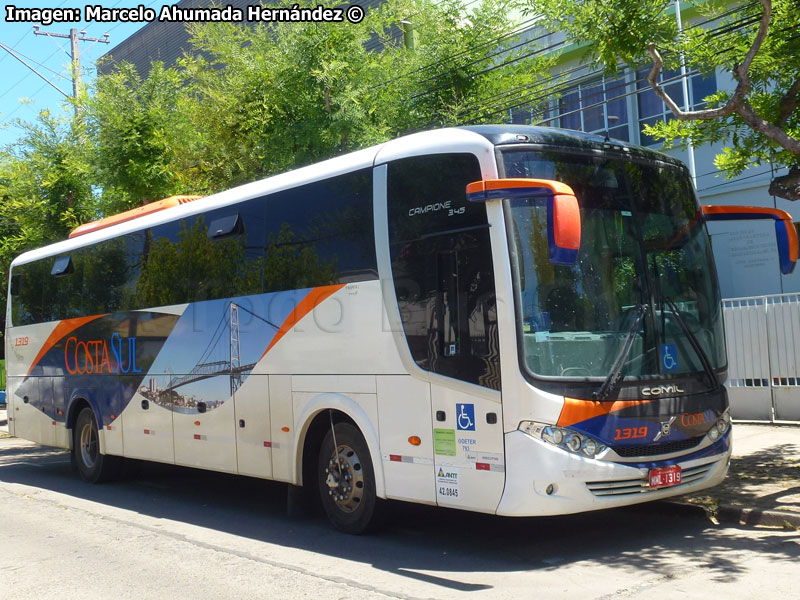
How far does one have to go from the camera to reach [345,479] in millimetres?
8609

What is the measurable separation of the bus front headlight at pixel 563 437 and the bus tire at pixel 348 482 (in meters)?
2.02

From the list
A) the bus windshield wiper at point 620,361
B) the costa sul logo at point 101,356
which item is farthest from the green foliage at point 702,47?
the costa sul logo at point 101,356

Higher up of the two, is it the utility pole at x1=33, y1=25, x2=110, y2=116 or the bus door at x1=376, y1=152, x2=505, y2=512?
the utility pole at x1=33, y1=25, x2=110, y2=116

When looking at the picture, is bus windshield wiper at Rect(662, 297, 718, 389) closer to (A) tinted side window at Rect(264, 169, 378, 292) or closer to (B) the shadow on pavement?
(B) the shadow on pavement

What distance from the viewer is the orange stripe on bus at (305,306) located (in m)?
8.74

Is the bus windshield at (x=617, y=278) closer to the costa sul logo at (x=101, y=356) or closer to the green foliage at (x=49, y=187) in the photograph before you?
the costa sul logo at (x=101, y=356)

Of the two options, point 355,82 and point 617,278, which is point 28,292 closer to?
point 355,82

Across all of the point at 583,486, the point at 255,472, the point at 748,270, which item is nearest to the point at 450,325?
the point at 583,486

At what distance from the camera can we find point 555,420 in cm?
677

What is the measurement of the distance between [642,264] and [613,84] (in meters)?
16.8

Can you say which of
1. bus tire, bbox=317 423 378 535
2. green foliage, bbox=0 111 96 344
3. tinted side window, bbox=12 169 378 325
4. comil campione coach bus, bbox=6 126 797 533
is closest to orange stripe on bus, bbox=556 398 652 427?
comil campione coach bus, bbox=6 126 797 533

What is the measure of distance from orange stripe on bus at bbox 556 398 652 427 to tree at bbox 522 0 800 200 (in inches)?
138

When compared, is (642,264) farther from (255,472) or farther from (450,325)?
(255,472)

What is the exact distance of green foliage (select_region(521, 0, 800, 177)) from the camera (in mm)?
9117
